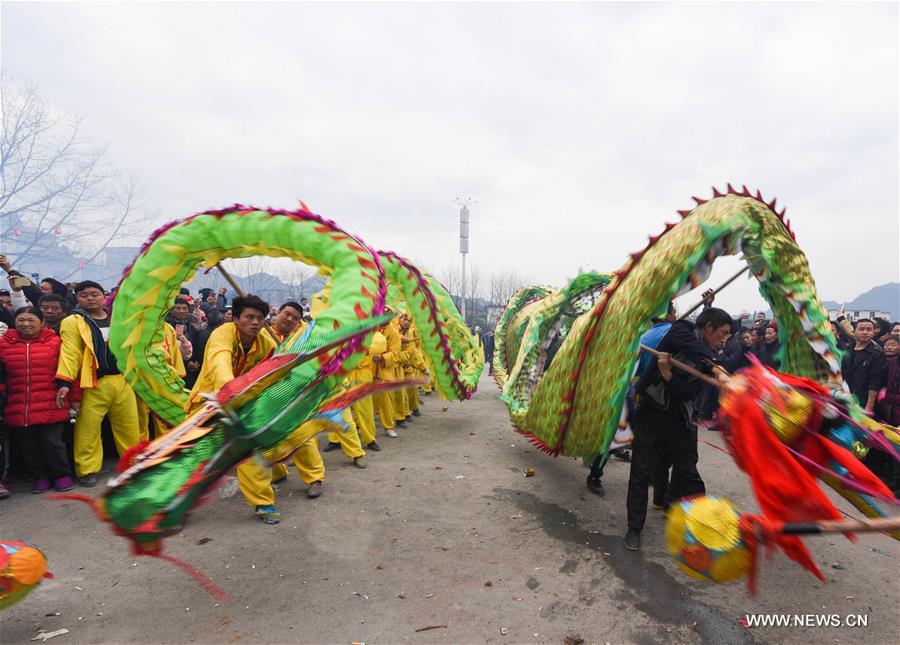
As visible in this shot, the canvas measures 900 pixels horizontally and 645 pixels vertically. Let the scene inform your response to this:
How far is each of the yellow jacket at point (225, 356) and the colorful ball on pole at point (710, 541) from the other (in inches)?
99.3

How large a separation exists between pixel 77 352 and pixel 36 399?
0.46m

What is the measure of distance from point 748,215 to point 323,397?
253 centimetres

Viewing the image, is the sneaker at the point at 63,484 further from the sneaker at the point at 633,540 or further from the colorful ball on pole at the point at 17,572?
the sneaker at the point at 633,540

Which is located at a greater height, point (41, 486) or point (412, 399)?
point (412, 399)

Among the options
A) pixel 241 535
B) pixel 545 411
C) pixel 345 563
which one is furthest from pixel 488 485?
pixel 241 535

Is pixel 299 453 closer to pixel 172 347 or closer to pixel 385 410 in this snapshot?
pixel 172 347

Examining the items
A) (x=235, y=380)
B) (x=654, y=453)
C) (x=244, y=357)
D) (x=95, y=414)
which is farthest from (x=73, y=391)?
(x=654, y=453)

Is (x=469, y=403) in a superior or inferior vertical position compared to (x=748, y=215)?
inferior

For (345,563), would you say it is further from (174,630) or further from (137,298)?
(137,298)

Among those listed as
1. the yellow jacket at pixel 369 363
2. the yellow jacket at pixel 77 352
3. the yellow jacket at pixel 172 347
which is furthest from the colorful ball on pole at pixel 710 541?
the yellow jacket at pixel 77 352

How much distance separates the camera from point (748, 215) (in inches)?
103

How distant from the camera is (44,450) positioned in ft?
12.4

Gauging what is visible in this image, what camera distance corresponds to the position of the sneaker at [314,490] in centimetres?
371

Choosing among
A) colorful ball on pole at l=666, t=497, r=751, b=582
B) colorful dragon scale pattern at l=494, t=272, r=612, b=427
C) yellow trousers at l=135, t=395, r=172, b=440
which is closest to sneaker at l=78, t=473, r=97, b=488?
yellow trousers at l=135, t=395, r=172, b=440
